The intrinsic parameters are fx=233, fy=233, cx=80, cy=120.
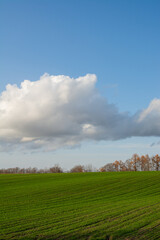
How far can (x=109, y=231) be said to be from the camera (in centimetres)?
1462

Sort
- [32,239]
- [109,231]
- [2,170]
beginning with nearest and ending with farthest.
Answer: [32,239] < [109,231] < [2,170]

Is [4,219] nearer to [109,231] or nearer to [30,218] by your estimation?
[30,218]

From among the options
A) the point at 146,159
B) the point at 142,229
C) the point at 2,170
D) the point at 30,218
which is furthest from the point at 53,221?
the point at 2,170

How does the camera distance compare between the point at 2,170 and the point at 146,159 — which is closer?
the point at 146,159

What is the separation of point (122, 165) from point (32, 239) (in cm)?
12357

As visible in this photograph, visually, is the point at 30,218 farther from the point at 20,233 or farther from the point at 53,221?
the point at 20,233

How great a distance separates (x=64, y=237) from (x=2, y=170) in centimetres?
16695

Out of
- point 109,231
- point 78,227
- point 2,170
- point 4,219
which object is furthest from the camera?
point 2,170

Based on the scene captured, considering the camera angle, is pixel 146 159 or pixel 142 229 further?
pixel 146 159

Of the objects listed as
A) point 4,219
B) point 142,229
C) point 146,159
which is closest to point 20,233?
point 4,219

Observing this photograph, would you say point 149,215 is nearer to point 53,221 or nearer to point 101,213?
point 101,213

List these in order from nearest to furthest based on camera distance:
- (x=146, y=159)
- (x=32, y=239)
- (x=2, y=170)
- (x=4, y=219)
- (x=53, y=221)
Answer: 1. (x=32, y=239)
2. (x=53, y=221)
3. (x=4, y=219)
4. (x=146, y=159)
5. (x=2, y=170)

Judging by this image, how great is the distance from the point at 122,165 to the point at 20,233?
123m

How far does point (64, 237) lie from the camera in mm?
13820
